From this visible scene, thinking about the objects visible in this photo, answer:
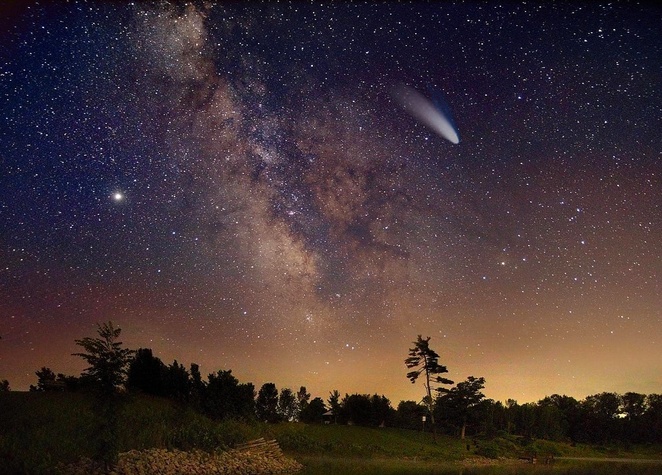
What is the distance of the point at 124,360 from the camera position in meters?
19.8

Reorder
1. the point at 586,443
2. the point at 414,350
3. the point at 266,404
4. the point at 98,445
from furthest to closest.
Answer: the point at 586,443, the point at 266,404, the point at 414,350, the point at 98,445

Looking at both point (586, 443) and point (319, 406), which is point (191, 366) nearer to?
point (319, 406)

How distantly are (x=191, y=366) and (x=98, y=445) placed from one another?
948 inches

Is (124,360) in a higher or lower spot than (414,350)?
lower

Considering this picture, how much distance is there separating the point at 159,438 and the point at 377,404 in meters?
55.9

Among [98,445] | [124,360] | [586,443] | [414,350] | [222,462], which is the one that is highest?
[414,350]

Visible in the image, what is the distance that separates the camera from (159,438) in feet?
78.3

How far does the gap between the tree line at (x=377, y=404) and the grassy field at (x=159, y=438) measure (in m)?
2.01

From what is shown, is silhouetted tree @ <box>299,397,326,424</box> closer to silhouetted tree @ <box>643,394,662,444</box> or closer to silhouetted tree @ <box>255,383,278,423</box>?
silhouetted tree @ <box>255,383,278,423</box>

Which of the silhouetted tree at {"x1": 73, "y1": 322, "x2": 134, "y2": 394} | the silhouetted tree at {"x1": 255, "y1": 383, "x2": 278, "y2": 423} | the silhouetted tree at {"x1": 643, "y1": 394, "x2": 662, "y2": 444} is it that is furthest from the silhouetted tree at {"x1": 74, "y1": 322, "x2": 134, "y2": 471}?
the silhouetted tree at {"x1": 643, "y1": 394, "x2": 662, "y2": 444}

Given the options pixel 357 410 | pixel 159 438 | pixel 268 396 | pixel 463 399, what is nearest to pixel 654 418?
pixel 463 399

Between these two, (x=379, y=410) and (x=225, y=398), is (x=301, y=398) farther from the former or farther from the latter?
(x=225, y=398)

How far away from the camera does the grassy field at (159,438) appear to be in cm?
1773

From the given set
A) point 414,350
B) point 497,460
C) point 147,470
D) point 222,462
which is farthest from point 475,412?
point 147,470
